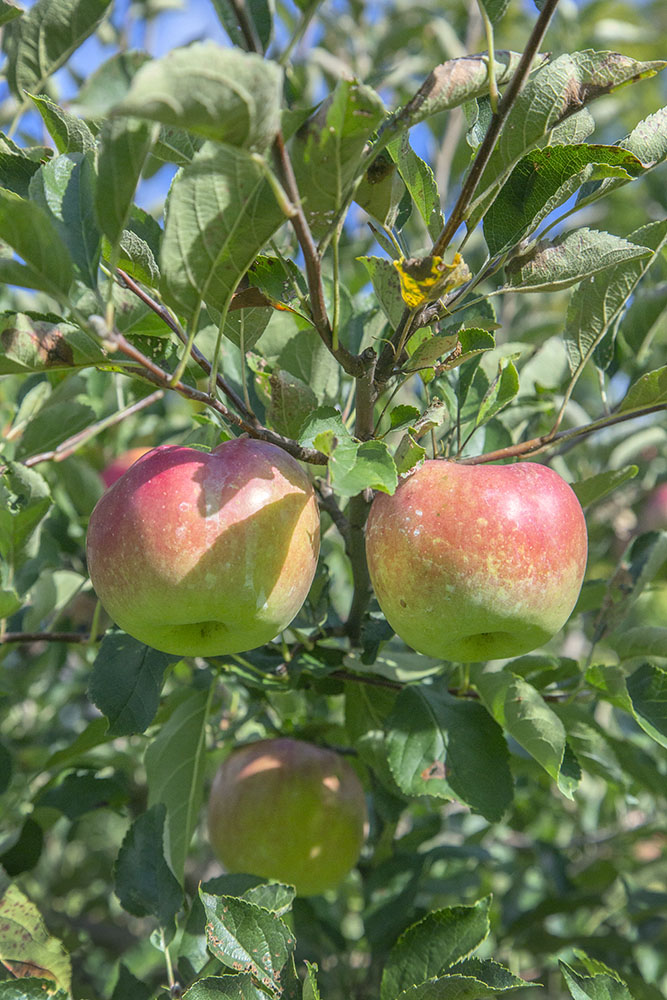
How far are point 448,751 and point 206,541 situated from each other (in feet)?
1.62

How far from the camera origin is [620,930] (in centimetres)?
198

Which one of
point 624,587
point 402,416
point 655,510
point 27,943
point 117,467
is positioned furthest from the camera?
point 655,510

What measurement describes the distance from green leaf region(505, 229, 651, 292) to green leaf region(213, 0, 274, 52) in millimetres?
345

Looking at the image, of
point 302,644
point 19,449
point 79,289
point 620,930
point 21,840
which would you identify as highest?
point 79,289

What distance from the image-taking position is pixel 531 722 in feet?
3.44

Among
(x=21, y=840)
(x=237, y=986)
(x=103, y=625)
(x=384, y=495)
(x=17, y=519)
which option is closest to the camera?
(x=237, y=986)

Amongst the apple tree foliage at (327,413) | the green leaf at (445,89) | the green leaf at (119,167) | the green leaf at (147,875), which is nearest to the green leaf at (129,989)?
the apple tree foliage at (327,413)

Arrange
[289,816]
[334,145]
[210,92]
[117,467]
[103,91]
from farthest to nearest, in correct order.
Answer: [117,467] < [289,816] < [103,91] < [334,145] < [210,92]

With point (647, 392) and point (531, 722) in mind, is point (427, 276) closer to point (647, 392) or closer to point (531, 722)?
point (647, 392)

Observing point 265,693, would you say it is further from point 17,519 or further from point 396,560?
point 396,560

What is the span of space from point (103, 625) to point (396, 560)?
3.90ft

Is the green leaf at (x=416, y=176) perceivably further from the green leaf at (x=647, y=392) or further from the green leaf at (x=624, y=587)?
the green leaf at (x=624, y=587)

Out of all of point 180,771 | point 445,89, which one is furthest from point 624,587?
point 445,89

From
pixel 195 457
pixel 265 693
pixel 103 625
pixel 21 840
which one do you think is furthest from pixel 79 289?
pixel 103 625
